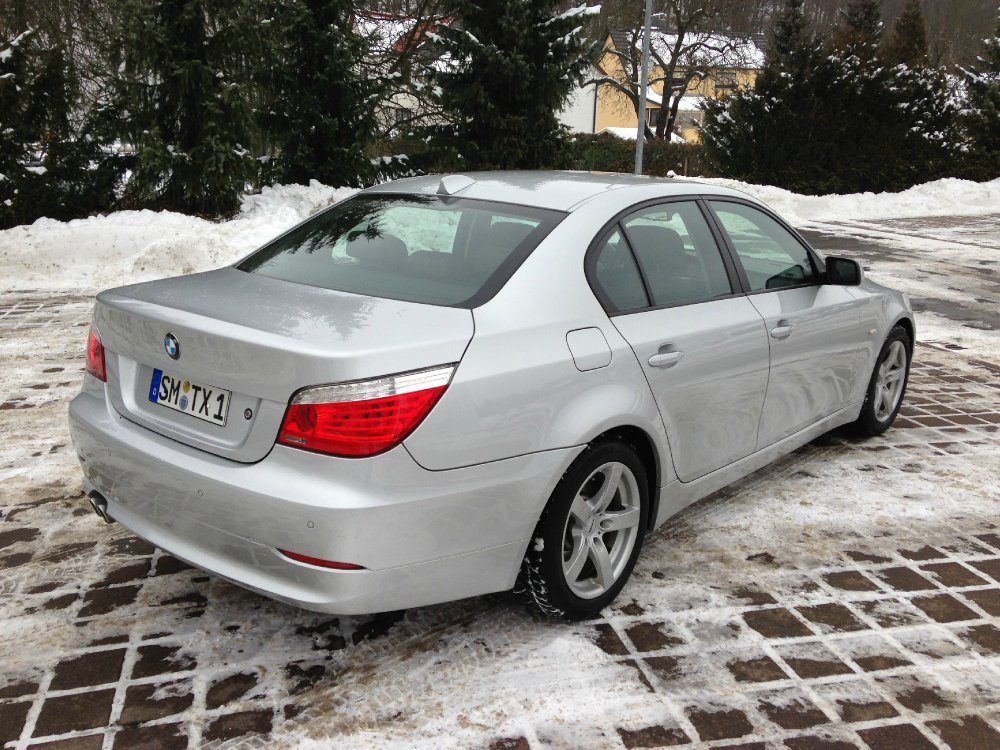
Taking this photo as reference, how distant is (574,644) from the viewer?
3.29 m

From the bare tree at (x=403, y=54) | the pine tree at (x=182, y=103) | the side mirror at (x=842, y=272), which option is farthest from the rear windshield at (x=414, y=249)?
the bare tree at (x=403, y=54)

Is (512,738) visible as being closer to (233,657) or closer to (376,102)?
(233,657)

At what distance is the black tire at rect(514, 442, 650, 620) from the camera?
313 cm

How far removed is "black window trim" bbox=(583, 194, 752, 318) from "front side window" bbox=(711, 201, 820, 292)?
86mm

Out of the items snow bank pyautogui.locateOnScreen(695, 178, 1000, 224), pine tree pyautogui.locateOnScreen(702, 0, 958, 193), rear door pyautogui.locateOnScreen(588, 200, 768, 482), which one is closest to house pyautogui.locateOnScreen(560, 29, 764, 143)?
Answer: pine tree pyautogui.locateOnScreen(702, 0, 958, 193)

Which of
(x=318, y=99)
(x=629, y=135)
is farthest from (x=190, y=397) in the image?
(x=629, y=135)

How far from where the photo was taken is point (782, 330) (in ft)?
13.9

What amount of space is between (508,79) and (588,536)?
1695cm

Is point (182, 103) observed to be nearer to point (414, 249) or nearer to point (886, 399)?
point (886, 399)

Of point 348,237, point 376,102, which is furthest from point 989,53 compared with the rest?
point 348,237

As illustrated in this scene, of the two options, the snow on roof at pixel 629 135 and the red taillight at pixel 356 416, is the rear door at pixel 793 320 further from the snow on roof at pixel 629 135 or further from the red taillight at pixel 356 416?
the snow on roof at pixel 629 135

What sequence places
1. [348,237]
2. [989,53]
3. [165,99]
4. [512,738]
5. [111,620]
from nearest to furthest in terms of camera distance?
[512,738], [111,620], [348,237], [165,99], [989,53]

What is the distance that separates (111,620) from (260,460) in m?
1.11

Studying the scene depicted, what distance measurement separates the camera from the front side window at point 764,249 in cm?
428
